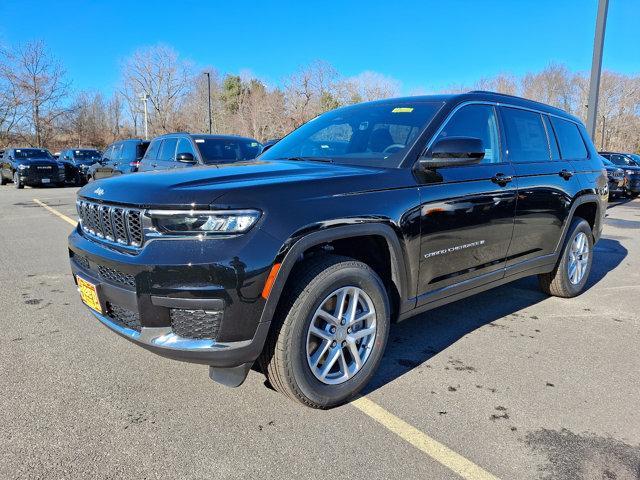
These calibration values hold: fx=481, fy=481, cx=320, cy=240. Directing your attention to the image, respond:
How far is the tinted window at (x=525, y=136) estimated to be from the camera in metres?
4.05

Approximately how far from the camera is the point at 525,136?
13.9 feet

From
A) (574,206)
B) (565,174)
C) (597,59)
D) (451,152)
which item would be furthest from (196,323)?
(597,59)

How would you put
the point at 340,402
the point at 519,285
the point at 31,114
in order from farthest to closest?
1. the point at 31,114
2. the point at 519,285
3. the point at 340,402

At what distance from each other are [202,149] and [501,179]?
6498mm

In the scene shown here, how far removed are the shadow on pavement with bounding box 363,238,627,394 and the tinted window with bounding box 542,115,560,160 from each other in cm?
149

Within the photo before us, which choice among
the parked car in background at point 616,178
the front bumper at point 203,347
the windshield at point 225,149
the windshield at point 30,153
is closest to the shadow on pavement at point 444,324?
the front bumper at point 203,347

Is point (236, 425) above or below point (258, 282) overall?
below

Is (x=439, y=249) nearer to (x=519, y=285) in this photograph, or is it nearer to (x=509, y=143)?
(x=509, y=143)

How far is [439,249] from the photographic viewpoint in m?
3.27

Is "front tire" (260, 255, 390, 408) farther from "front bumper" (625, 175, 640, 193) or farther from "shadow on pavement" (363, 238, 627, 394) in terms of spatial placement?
"front bumper" (625, 175, 640, 193)

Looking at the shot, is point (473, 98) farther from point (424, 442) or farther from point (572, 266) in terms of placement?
point (424, 442)

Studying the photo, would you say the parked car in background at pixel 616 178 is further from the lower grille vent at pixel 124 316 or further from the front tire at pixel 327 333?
the lower grille vent at pixel 124 316

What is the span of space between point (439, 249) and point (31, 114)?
51.1 m

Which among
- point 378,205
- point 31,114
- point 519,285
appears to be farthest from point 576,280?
point 31,114
